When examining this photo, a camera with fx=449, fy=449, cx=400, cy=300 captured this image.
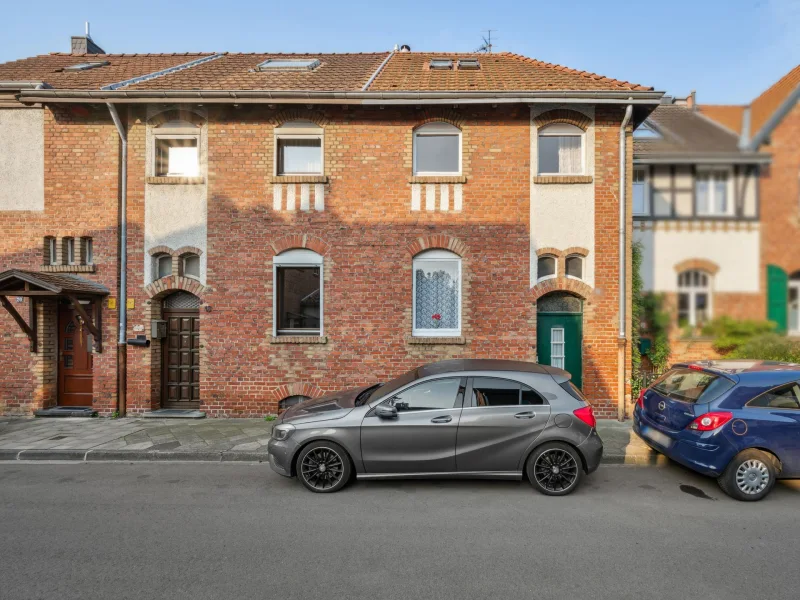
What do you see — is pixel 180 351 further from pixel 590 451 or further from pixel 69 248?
pixel 590 451

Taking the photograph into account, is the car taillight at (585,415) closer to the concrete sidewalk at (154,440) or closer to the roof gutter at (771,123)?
the concrete sidewalk at (154,440)

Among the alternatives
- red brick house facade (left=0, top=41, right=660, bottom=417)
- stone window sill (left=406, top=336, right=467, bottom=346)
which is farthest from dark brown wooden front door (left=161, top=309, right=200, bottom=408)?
stone window sill (left=406, top=336, right=467, bottom=346)

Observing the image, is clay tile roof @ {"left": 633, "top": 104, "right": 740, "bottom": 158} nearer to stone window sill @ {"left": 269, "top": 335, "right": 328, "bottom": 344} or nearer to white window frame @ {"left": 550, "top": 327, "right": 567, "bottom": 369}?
white window frame @ {"left": 550, "top": 327, "right": 567, "bottom": 369}

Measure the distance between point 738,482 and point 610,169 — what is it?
5985 millimetres

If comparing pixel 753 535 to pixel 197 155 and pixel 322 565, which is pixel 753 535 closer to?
pixel 322 565

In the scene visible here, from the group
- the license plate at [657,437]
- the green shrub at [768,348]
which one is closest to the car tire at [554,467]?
the license plate at [657,437]

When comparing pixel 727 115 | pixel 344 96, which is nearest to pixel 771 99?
pixel 727 115

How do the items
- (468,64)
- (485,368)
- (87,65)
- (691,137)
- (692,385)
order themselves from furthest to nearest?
1. (87,65)
2. (468,64)
3. (485,368)
4. (692,385)
5. (691,137)

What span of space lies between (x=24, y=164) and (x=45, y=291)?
315 centimetres

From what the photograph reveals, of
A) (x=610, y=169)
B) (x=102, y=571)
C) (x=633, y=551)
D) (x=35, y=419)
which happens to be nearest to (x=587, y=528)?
(x=633, y=551)

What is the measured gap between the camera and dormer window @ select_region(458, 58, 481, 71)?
10625 millimetres

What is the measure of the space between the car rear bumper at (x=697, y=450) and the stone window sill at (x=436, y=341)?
3.83m

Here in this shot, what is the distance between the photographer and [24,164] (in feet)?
30.5

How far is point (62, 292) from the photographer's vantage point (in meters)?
8.17
